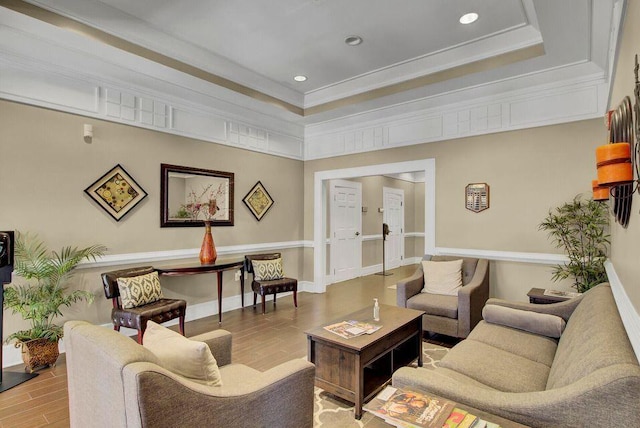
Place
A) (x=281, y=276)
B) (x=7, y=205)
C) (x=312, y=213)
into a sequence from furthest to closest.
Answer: (x=312, y=213)
(x=281, y=276)
(x=7, y=205)

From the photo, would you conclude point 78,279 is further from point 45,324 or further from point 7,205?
point 7,205

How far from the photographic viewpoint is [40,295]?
311 cm

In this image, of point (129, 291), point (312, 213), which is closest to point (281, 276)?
point (312, 213)

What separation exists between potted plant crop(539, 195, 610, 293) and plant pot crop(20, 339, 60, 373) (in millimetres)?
5066

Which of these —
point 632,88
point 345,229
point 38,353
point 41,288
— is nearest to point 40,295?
point 41,288

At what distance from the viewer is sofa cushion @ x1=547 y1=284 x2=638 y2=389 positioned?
4.35 feet

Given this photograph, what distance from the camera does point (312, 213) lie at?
6.22 meters

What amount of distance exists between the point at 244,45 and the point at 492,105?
10.1 ft

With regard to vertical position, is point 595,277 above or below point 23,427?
above

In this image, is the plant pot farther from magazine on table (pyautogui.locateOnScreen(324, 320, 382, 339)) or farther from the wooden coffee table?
magazine on table (pyautogui.locateOnScreen(324, 320, 382, 339))

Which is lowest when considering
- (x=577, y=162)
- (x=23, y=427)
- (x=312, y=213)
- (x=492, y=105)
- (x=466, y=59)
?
(x=23, y=427)

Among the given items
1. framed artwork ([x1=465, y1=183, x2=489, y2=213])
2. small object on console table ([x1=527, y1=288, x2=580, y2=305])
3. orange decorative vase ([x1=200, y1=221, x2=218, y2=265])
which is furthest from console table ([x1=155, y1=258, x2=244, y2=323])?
small object on console table ([x1=527, y1=288, x2=580, y2=305])

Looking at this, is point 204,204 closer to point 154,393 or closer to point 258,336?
point 258,336

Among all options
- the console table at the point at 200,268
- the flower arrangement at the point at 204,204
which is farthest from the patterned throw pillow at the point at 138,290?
the flower arrangement at the point at 204,204
